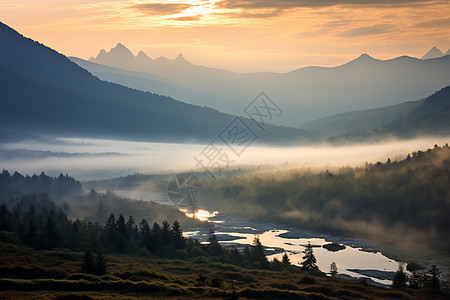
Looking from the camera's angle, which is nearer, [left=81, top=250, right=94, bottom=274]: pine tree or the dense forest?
the dense forest

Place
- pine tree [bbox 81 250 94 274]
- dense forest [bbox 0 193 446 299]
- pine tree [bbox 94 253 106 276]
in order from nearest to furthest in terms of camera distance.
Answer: dense forest [bbox 0 193 446 299]
pine tree [bbox 94 253 106 276]
pine tree [bbox 81 250 94 274]

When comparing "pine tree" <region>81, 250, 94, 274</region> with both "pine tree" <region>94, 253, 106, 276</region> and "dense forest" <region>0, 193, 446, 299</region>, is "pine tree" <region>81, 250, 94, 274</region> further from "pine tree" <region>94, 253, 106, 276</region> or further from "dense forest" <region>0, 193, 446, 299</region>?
"pine tree" <region>94, 253, 106, 276</region>

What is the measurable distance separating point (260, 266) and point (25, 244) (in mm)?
70730

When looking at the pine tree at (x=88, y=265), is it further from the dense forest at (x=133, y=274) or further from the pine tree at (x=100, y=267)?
the pine tree at (x=100, y=267)

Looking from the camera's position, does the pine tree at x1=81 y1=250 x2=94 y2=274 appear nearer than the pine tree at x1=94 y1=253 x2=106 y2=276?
No

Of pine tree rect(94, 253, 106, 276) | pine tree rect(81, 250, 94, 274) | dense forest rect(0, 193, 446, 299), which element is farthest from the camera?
pine tree rect(81, 250, 94, 274)

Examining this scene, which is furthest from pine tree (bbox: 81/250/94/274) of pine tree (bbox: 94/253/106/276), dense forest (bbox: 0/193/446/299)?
pine tree (bbox: 94/253/106/276)

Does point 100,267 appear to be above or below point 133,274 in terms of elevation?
above

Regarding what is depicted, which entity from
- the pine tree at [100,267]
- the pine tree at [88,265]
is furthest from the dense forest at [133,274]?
the pine tree at [100,267]

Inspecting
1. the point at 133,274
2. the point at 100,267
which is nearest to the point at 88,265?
the point at 100,267

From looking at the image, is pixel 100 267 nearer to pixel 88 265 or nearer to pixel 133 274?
pixel 88 265

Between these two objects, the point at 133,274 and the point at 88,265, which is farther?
the point at 133,274

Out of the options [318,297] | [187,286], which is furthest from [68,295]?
[318,297]

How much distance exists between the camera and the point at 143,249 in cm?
19625
